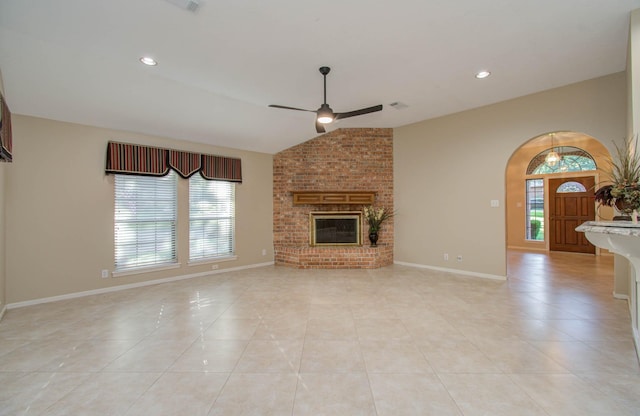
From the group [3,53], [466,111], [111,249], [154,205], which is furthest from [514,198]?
[3,53]

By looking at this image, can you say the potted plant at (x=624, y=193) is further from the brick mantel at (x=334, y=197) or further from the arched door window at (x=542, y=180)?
the arched door window at (x=542, y=180)

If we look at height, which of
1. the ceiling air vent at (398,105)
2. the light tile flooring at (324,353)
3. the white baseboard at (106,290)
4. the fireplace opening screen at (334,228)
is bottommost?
the light tile flooring at (324,353)

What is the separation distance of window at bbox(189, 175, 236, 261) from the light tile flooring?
50.9 inches

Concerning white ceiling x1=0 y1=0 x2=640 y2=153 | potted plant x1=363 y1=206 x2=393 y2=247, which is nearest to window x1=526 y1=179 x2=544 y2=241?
white ceiling x1=0 y1=0 x2=640 y2=153

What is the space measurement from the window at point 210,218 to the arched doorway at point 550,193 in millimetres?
6852

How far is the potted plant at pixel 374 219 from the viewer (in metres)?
6.14

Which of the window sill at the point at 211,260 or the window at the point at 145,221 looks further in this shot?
the window sill at the point at 211,260

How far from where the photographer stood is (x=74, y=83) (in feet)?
11.0

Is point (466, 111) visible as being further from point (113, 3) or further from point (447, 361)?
point (113, 3)

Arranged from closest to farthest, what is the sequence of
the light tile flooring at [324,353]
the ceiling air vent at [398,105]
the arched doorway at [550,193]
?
the light tile flooring at [324,353] < the ceiling air vent at [398,105] < the arched doorway at [550,193]

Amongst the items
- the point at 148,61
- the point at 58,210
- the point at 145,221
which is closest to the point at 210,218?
the point at 145,221

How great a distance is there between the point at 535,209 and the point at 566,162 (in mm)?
1468

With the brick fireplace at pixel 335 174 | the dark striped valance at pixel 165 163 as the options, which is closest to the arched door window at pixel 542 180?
the brick fireplace at pixel 335 174

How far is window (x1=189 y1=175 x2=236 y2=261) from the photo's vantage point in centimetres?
540
